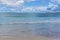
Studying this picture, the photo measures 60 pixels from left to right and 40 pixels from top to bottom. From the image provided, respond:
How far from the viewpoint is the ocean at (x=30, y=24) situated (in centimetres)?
174

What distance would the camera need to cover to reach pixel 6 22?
176cm

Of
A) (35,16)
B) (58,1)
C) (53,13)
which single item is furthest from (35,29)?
(58,1)

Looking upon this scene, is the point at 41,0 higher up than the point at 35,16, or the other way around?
the point at 41,0

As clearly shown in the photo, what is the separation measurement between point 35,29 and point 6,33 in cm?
29

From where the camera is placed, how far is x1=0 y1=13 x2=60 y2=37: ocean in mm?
1738

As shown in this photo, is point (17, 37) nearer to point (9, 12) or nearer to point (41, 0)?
point (9, 12)

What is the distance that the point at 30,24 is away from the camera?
5.76ft

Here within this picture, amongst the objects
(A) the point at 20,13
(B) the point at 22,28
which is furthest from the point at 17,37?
(A) the point at 20,13

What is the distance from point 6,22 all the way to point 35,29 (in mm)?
300

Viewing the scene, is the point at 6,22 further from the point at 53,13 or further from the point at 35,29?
the point at 53,13

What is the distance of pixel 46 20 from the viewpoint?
1758mm

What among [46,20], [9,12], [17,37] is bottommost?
[17,37]

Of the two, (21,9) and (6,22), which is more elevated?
(21,9)

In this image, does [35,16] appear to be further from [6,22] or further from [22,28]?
[6,22]
